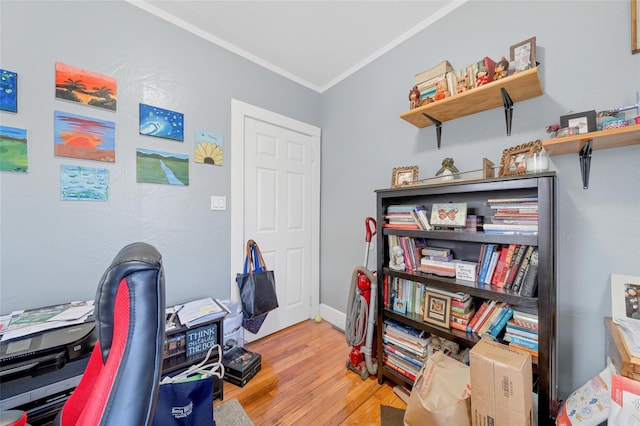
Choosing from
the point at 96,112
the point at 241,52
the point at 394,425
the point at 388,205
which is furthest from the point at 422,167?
the point at 96,112

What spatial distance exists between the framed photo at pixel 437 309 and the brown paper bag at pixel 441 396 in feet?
0.70

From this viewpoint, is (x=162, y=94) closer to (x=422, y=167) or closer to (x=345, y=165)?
(x=345, y=165)

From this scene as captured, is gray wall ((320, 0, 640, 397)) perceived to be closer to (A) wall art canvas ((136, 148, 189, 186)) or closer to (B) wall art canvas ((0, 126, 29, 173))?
(A) wall art canvas ((136, 148, 189, 186))

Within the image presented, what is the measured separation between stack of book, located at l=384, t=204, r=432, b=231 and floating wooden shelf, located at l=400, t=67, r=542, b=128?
631 mm

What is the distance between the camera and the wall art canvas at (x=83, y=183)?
1472mm

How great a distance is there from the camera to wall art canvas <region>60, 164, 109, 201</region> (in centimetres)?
147

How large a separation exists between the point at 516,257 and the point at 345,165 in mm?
1617

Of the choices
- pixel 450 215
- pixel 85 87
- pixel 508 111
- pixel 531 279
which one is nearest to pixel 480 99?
pixel 508 111

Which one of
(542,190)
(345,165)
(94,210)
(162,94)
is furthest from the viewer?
(345,165)

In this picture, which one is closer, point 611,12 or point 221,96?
point 611,12

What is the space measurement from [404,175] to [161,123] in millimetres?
1837

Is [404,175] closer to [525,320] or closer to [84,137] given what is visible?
[525,320]

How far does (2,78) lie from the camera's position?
4.30ft

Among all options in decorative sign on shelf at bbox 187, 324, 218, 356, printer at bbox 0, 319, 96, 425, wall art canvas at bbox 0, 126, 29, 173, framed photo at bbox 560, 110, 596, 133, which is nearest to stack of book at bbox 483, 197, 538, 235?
framed photo at bbox 560, 110, 596, 133
